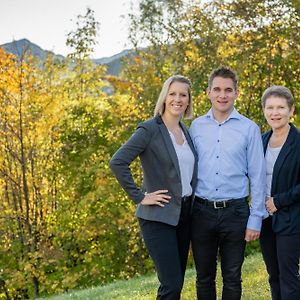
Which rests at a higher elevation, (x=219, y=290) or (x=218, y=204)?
(x=218, y=204)

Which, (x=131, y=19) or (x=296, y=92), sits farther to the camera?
(x=131, y=19)

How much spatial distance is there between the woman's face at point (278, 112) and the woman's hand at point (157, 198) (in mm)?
1157

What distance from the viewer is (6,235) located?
888 inches

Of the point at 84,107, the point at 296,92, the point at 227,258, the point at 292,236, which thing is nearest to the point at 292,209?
the point at 292,236

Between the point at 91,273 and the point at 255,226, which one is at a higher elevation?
the point at 255,226

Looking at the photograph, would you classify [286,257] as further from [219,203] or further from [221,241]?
[219,203]

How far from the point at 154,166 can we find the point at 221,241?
0.91 m

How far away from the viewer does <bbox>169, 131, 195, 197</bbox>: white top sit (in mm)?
4730

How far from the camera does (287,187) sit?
469 cm

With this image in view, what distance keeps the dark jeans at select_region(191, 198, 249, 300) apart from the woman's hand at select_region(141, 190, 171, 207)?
1.14ft

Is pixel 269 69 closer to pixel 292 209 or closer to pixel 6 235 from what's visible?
pixel 6 235

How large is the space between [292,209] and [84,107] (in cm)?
1915

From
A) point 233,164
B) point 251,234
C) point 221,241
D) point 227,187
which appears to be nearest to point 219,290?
point 221,241

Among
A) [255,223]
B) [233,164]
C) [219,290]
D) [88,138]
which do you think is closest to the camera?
[255,223]
